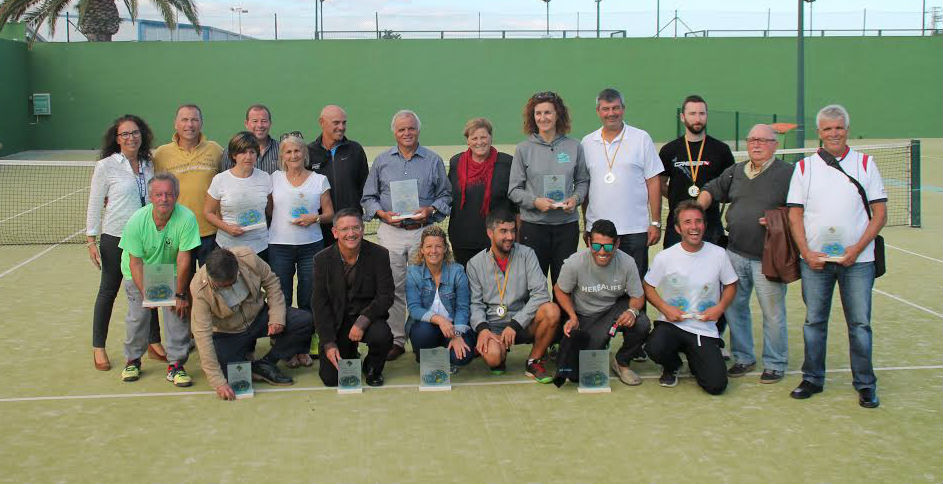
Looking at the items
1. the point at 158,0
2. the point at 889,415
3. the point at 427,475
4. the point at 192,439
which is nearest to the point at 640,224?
the point at 889,415

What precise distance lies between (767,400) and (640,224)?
4.51 feet

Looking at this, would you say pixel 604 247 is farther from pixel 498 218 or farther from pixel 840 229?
pixel 840 229

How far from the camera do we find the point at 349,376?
5.62 meters

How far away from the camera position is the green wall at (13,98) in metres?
26.4

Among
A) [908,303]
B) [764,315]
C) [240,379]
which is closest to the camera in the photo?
[240,379]

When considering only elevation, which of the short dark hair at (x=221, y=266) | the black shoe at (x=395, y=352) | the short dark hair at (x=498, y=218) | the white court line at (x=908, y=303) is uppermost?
the short dark hair at (x=498, y=218)

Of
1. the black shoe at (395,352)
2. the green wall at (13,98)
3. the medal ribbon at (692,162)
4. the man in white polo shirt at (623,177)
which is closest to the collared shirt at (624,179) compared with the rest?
the man in white polo shirt at (623,177)

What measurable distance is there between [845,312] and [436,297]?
238 cm

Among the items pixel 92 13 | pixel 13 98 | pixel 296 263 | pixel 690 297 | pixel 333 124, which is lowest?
pixel 690 297

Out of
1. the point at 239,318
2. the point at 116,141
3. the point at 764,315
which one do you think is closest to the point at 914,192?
the point at 764,315

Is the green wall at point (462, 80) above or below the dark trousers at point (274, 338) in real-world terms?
above

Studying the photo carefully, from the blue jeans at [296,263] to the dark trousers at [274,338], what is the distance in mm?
248

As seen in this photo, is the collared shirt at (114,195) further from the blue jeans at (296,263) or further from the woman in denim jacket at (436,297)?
the woman in denim jacket at (436,297)

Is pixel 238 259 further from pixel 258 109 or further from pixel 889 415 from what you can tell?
pixel 889 415
